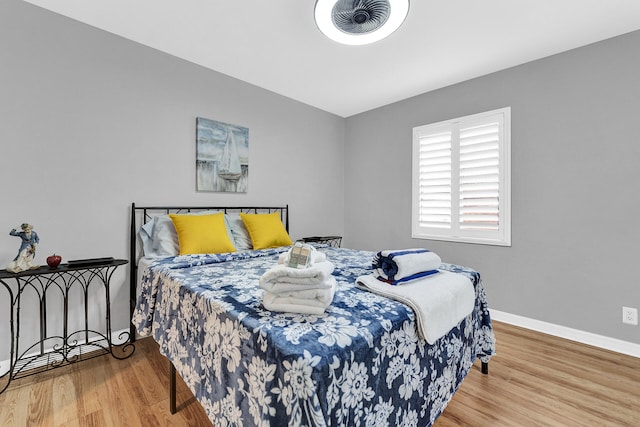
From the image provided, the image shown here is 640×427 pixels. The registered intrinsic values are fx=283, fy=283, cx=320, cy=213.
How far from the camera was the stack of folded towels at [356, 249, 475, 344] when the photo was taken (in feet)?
3.91

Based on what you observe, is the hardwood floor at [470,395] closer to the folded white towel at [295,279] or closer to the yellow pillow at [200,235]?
the yellow pillow at [200,235]

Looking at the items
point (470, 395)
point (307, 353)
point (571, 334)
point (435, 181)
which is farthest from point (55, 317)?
point (571, 334)

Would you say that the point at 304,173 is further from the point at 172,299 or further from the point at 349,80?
the point at 172,299

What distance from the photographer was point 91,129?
7.19ft

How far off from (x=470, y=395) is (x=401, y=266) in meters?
1.03

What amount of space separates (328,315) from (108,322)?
2.01 m

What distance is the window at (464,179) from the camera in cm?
281

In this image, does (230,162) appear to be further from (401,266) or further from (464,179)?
(464,179)

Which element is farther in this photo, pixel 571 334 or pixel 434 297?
pixel 571 334

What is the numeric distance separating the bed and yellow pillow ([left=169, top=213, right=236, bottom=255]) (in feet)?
1.54

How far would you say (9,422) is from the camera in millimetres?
1461

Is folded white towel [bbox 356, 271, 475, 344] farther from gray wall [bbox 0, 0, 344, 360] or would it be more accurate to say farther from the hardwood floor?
gray wall [bbox 0, 0, 344, 360]

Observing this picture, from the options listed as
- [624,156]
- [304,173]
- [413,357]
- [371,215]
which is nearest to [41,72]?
[304,173]

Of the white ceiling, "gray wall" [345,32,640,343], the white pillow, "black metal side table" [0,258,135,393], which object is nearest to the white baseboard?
"gray wall" [345,32,640,343]
